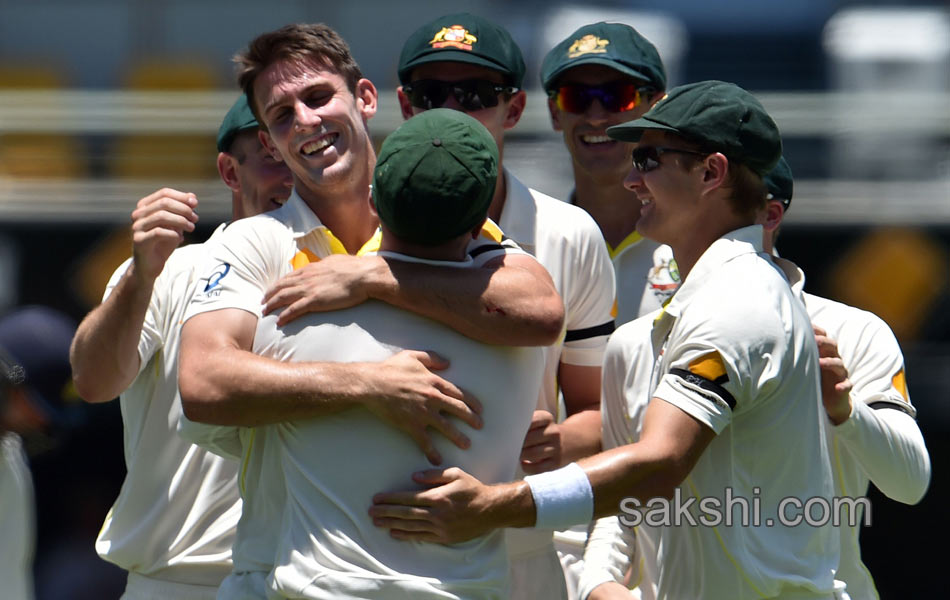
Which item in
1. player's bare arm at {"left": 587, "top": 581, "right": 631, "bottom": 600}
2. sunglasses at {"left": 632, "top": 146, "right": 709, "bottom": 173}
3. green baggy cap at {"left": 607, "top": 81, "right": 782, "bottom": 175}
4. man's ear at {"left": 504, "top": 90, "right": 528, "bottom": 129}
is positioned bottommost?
player's bare arm at {"left": 587, "top": 581, "right": 631, "bottom": 600}

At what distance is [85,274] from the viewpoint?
8102 millimetres

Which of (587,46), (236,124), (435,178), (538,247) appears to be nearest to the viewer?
(435,178)

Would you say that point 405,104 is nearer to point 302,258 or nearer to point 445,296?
point 302,258

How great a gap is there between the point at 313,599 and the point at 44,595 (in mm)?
6133

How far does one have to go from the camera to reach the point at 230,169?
13.7ft

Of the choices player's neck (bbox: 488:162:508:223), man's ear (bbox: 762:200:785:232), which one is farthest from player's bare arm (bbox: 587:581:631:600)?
player's neck (bbox: 488:162:508:223)

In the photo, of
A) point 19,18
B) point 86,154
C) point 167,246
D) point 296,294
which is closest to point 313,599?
point 296,294

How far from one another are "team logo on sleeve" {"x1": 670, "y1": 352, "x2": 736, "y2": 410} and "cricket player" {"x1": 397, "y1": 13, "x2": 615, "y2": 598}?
590mm

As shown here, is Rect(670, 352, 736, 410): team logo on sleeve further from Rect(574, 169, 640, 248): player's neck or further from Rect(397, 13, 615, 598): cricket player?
Rect(574, 169, 640, 248): player's neck

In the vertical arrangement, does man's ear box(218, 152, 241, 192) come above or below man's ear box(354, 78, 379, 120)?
below

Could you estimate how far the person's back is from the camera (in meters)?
2.54

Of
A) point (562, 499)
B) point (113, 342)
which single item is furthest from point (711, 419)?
point (113, 342)

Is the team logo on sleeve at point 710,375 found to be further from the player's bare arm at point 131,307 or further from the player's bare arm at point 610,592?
the player's bare arm at point 131,307

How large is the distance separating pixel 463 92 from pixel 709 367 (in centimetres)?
135
